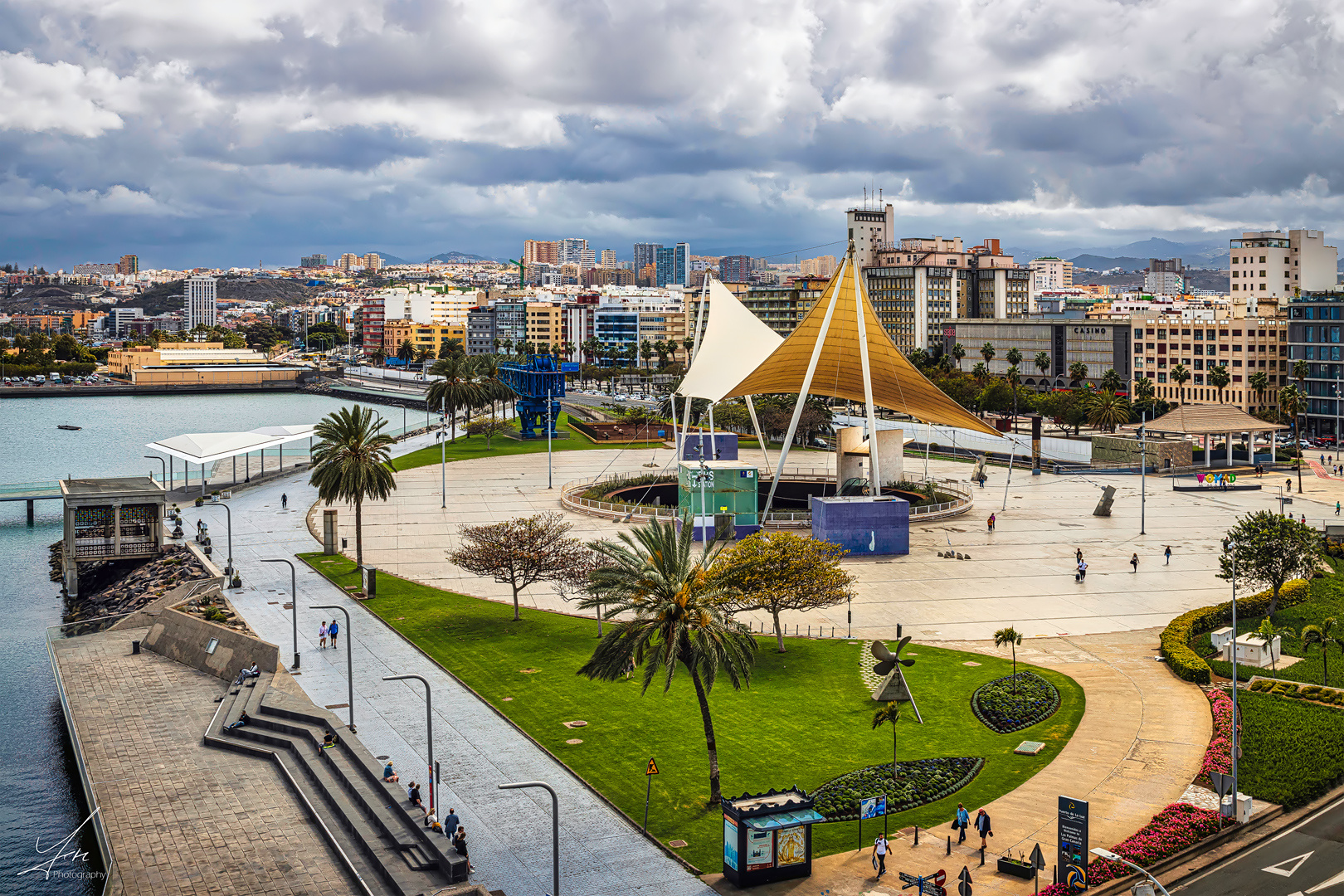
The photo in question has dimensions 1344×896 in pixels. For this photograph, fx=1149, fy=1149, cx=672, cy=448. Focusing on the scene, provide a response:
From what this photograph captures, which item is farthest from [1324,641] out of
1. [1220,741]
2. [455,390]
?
[455,390]

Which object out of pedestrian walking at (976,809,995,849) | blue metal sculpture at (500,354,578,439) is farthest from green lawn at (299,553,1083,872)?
blue metal sculpture at (500,354,578,439)

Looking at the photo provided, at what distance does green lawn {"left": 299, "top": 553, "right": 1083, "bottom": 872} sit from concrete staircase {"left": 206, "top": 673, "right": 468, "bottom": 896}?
5038mm

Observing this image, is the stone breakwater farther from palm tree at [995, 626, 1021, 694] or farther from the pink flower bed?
the pink flower bed

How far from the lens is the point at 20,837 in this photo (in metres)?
30.2

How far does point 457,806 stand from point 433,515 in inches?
1700

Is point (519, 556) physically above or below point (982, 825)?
above

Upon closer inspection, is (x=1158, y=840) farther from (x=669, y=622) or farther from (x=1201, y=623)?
(x=1201, y=623)

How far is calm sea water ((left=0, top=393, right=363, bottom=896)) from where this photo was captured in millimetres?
30406

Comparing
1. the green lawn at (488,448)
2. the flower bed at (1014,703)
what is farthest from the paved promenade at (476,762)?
the green lawn at (488,448)

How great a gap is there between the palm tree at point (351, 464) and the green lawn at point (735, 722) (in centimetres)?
1104

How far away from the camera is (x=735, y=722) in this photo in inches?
1357

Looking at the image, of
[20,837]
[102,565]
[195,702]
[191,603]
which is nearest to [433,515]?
[102,565]

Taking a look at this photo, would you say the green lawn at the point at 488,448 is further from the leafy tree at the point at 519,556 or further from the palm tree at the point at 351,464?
the leafy tree at the point at 519,556

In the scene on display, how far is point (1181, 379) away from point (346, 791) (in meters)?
111
